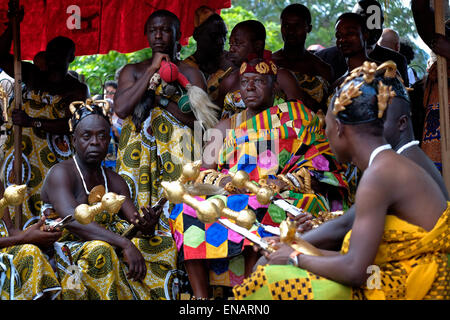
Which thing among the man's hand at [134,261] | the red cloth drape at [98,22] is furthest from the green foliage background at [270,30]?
the man's hand at [134,261]

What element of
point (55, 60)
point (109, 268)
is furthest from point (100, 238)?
point (55, 60)

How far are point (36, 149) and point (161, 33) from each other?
153cm

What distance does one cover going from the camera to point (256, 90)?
5.00 metres

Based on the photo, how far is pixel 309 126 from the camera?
4973mm

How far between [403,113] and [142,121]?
2.58 metres

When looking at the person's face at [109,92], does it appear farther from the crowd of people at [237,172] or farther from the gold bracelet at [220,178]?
the gold bracelet at [220,178]

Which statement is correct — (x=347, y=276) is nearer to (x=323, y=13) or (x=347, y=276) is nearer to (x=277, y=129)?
(x=277, y=129)

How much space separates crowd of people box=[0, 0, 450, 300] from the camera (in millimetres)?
2895

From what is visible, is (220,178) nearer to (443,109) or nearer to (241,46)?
(241,46)

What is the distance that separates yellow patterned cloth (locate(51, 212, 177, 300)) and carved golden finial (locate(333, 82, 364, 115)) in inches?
80.9

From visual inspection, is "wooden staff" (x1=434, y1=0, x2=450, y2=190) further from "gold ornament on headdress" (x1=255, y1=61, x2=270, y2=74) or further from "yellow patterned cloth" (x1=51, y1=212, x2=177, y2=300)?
"yellow patterned cloth" (x1=51, y1=212, x2=177, y2=300)

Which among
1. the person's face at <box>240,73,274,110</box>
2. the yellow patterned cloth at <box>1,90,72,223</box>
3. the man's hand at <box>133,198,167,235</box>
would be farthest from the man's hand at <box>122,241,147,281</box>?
the yellow patterned cloth at <box>1,90,72,223</box>

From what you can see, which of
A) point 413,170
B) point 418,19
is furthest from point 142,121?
point 413,170

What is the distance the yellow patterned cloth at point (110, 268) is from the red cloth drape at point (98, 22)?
2705 millimetres
